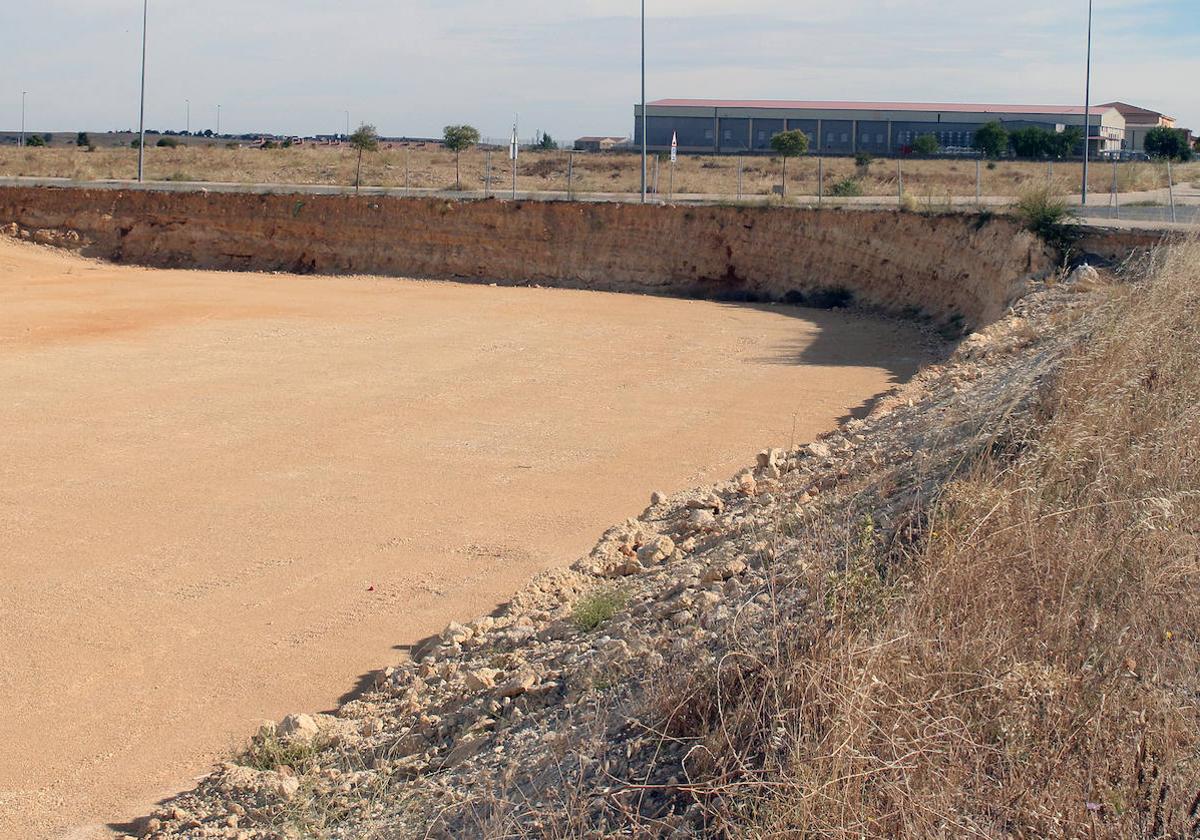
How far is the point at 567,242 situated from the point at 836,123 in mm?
53988

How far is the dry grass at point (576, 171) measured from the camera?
49.0 metres

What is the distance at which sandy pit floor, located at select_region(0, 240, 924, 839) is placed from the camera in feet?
27.7

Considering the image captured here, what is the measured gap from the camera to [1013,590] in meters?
5.24

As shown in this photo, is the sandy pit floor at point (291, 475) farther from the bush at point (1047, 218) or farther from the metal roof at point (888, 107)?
the metal roof at point (888, 107)

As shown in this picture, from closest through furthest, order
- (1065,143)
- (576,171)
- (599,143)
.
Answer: (576,171) < (1065,143) < (599,143)

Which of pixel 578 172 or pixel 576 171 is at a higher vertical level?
pixel 576 171

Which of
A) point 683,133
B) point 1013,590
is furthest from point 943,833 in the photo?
point 683,133

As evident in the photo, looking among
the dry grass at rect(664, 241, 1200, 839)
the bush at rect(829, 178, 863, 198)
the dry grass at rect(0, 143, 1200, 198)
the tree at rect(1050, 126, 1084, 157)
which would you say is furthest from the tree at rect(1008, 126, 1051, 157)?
the dry grass at rect(664, 241, 1200, 839)

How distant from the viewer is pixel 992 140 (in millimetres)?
74375

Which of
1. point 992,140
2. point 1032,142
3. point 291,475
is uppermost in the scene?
point 992,140

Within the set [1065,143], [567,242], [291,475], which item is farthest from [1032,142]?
[291,475]

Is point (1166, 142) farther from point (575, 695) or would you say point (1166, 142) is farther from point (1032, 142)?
point (575, 695)

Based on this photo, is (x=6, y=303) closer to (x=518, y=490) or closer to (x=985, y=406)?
(x=518, y=490)

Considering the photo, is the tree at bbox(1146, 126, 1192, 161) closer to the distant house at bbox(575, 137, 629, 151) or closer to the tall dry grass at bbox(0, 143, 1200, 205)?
the tall dry grass at bbox(0, 143, 1200, 205)
